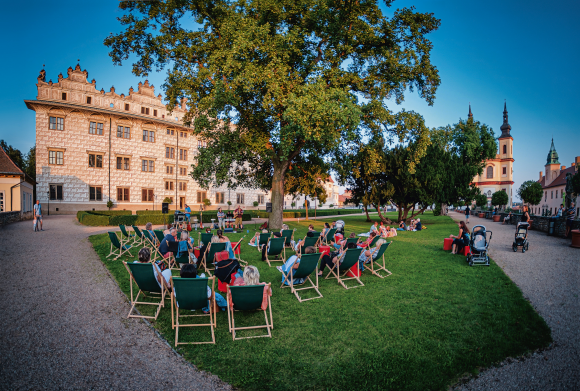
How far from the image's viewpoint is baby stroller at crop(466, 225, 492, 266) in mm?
9273

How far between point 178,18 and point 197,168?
9.89 metres

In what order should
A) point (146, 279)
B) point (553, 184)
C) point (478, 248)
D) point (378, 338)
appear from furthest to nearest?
1. point (553, 184)
2. point (478, 248)
3. point (146, 279)
4. point (378, 338)

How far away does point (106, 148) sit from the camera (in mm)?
34188

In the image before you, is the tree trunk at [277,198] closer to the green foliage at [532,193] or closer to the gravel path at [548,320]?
the gravel path at [548,320]

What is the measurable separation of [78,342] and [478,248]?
1055cm

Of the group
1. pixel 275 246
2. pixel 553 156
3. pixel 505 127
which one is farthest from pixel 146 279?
pixel 553 156

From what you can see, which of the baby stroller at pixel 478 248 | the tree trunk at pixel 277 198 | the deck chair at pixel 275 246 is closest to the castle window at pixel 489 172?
the tree trunk at pixel 277 198

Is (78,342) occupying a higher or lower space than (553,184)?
lower

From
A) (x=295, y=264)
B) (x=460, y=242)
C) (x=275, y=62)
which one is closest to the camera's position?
(x=295, y=264)

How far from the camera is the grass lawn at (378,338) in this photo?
362cm

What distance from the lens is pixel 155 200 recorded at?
37.5 m

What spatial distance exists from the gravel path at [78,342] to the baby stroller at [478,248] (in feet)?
29.3

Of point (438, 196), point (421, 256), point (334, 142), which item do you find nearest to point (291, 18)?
point (334, 142)

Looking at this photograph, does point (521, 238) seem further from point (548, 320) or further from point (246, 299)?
point (246, 299)
